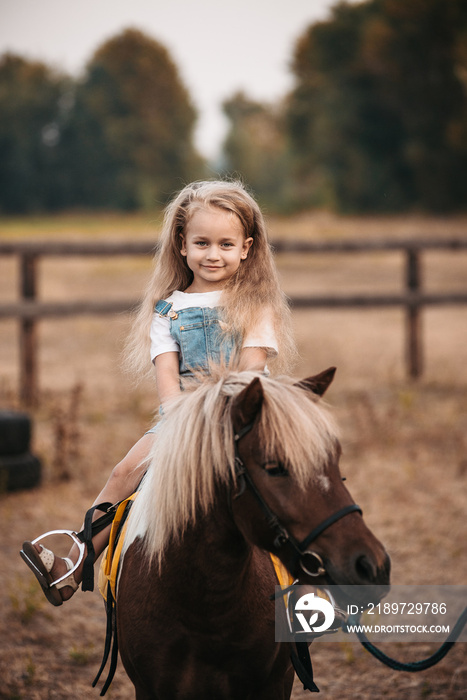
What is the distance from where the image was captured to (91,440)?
6051 mm

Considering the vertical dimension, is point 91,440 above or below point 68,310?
below

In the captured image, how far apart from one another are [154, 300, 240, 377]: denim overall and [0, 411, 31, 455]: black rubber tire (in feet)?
11.1

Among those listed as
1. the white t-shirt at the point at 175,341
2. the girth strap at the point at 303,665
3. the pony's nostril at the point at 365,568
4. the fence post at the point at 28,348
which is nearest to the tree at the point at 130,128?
the fence post at the point at 28,348

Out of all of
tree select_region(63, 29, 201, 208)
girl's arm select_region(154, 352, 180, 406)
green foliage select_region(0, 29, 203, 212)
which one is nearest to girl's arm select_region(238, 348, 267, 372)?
girl's arm select_region(154, 352, 180, 406)

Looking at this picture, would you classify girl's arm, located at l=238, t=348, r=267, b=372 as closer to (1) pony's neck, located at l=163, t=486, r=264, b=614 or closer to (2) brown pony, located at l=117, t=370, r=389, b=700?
(2) brown pony, located at l=117, t=370, r=389, b=700

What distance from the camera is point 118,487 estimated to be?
212cm

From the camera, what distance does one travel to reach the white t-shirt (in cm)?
201

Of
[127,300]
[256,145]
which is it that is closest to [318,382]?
[127,300]

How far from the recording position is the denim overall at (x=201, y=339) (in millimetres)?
2008

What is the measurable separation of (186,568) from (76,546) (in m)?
0.56

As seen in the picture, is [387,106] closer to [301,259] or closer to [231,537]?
[301,259]

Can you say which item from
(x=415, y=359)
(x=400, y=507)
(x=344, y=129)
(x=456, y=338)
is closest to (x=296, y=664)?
(x=400, y=507)

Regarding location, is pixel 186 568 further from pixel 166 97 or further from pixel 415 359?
pixel 166 97

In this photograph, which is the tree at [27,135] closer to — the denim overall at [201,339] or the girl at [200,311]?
the girl at [200,311]
